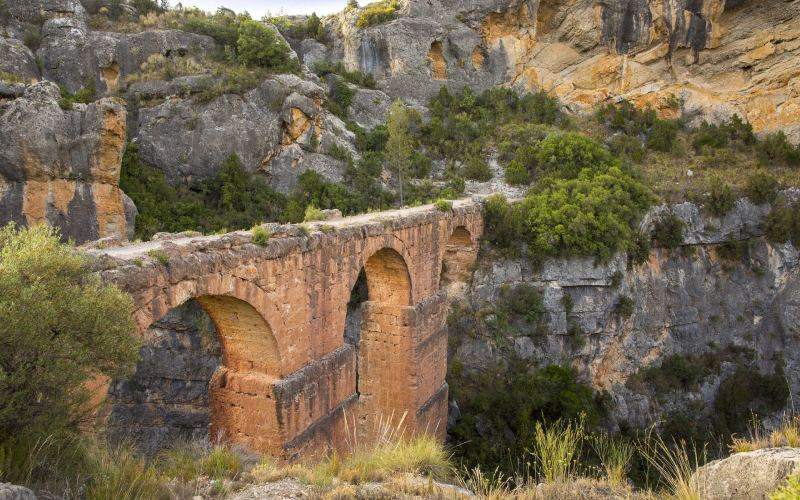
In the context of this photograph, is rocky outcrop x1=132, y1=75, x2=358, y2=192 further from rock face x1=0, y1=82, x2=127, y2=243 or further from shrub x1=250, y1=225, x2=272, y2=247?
shrub x1=250, y1=225, x2=272, y2=247

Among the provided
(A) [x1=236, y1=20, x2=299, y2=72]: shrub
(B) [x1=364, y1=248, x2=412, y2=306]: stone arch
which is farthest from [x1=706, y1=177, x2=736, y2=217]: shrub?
(A) [x1=236, y1=20, x2=299, y2=72]: shrub

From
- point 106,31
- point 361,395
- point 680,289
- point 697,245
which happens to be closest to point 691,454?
point 680,289

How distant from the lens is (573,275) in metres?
19.1

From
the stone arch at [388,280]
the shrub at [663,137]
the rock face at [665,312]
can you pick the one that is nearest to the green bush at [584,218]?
the rock face at [665,312]

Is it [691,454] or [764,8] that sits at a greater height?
[764,8]

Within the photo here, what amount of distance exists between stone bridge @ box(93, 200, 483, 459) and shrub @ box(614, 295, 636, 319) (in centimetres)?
893

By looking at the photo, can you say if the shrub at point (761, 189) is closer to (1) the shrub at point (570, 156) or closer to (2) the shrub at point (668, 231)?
(2) the shrub at point (668, 231)

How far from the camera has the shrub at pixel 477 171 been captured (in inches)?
1042

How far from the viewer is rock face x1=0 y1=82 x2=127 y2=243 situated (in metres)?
17.1

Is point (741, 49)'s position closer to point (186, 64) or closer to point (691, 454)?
point (691, 454)

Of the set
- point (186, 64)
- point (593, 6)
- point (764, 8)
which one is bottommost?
point (186, 64)

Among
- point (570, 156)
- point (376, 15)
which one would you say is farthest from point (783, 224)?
point (376, 15)

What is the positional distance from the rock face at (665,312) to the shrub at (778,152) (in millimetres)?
4857

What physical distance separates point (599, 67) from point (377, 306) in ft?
86.1
